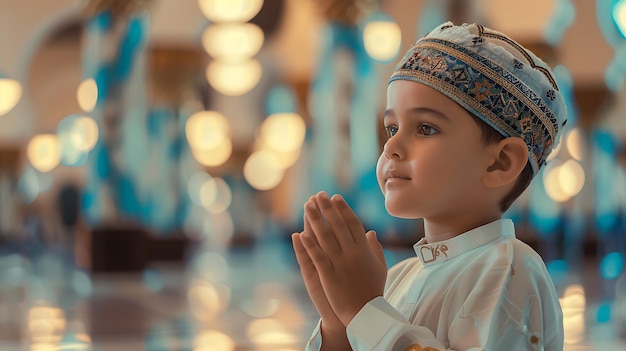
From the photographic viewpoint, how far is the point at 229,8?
11727 mm

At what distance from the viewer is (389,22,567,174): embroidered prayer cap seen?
4.44 feet

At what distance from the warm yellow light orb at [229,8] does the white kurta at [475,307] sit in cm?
1058

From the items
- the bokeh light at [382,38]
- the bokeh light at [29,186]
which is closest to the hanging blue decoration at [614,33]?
the bokeh light at [382,38]

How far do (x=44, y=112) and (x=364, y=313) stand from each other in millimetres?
27983

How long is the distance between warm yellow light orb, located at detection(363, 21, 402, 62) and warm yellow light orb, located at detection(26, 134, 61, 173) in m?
17.4

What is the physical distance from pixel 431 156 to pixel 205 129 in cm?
2204

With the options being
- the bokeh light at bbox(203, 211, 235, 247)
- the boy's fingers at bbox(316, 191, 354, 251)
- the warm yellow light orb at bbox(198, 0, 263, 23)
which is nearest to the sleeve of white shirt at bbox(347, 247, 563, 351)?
the boy's fingers at bbox(316, 191, 354, 251)

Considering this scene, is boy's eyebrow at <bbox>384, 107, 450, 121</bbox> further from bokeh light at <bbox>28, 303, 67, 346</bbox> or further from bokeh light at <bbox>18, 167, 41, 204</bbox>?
bokeh light at <bbox>18, 167, 41, 204</bbox>

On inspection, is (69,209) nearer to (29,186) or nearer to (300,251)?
(29,186)

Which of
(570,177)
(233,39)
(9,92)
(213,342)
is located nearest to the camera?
(213,342)

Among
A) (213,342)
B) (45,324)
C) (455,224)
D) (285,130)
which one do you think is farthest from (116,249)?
(285,130)

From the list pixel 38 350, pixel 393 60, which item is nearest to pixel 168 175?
pixel 393 60

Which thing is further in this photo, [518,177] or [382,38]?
[382,38]

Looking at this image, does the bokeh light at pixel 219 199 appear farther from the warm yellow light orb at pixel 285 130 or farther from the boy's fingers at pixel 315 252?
the boy's fingers at pixel 315 252
